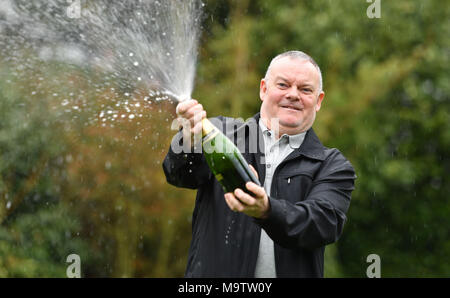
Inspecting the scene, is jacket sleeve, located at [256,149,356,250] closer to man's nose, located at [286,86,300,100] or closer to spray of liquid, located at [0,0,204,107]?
man's nose, located at [286,86,300,100]

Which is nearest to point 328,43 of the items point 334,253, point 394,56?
point 394,56

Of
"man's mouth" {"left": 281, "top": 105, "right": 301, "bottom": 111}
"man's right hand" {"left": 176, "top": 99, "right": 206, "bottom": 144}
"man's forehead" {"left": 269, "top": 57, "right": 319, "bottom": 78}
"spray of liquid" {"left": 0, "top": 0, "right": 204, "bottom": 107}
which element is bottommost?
"man's right hand" {"left": 176, "top": 99, "right": 206, "bottom": 144}

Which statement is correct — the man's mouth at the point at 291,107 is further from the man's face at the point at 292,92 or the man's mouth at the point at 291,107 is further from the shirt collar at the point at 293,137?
the shirt collar at the point at 293,137

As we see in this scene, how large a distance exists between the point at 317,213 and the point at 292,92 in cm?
68

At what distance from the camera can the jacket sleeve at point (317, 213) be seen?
2424 millimetres

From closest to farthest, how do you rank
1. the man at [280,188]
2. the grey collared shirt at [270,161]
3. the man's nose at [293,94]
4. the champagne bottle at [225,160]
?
the champagne bottle at [225,160], the man at [280,188], the grey collared shirt at [270,161], the man's nose at [293,94]

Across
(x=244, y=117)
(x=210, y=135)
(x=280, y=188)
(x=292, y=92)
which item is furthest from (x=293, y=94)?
(x=244, y=117)

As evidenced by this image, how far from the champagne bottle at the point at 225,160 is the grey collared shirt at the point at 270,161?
1.35ft

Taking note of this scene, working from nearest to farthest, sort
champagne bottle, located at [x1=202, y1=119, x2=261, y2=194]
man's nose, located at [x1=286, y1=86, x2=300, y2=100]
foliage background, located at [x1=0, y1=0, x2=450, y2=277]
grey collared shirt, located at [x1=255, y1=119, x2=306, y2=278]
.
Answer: champagne bottle, located at [x1=202, y1=119, x2=261, y2=194]
grey collared shirt, located at [x1=255, y1=119, x2=306, y2=278]
man's nose, located at [x1=286, y1=86, x2=300, y2=100]
foliage background, located at [x1=0, y1=0, x2=450, y2=277]

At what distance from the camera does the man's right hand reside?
2.42 m

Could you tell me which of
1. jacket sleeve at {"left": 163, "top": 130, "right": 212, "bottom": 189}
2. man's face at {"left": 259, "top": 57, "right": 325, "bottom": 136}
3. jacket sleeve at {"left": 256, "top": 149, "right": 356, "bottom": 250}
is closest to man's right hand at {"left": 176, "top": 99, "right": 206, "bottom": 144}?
jacket sleeve at {"left": 163, "top": 130, "right": 212, "bottom": 189}

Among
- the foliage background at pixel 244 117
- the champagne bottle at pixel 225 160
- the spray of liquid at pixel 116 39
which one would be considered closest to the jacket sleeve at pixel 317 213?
the champagne bottle at pixel 225 160

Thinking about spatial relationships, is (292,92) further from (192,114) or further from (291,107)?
(192,114)
